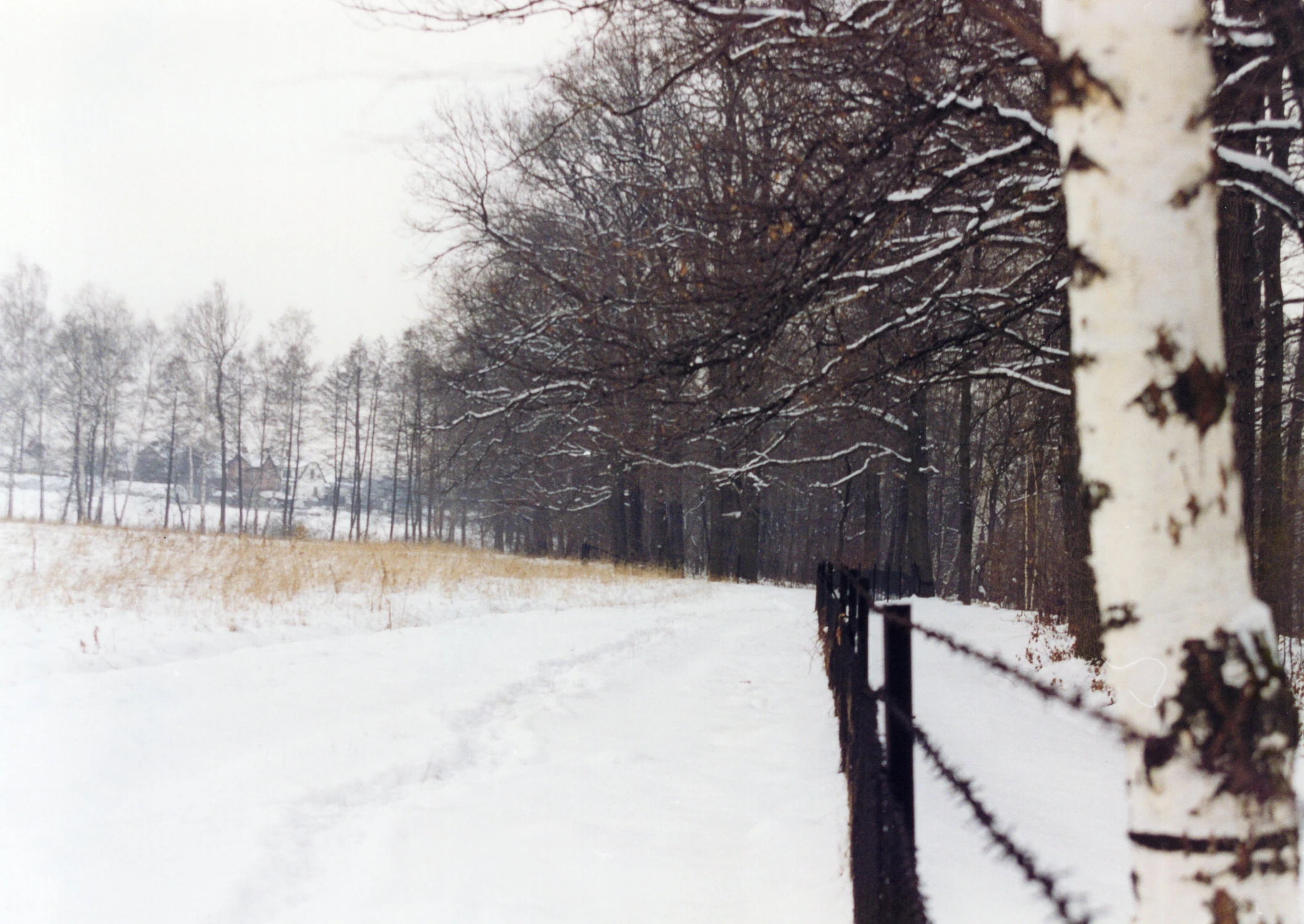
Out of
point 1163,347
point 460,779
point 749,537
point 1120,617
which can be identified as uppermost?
point 1163,347

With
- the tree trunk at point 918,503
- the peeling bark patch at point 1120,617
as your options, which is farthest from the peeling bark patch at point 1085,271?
the tree trunk at point 918,503

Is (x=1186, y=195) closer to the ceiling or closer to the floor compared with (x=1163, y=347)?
closer to the ceiling

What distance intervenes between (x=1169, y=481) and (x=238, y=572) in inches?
478

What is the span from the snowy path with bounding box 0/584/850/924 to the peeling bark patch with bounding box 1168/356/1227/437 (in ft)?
8.28

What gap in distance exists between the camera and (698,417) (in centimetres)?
870

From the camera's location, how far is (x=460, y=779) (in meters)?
4.37

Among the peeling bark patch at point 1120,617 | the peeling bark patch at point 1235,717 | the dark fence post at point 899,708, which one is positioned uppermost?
the peeling bark patch at point 1120,617

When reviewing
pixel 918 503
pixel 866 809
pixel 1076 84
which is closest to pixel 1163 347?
pixel 1076 84

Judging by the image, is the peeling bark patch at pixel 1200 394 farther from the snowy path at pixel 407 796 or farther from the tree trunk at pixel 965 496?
the tree trunk at pixel 965 496

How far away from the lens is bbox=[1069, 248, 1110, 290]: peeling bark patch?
4.10 ft

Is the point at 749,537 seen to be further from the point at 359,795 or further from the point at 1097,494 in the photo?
the point at 1097,494

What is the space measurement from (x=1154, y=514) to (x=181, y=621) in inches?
346

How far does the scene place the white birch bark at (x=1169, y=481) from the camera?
1.13m

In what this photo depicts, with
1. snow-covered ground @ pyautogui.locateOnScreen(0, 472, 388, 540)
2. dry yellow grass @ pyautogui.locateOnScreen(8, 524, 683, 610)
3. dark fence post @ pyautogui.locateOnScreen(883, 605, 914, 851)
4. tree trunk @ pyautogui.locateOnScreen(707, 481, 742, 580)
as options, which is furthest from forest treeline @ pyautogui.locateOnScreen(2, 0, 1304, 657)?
snow-covered ground @ pyautogui.locateOnScreen(0, 472, 388, 540)
